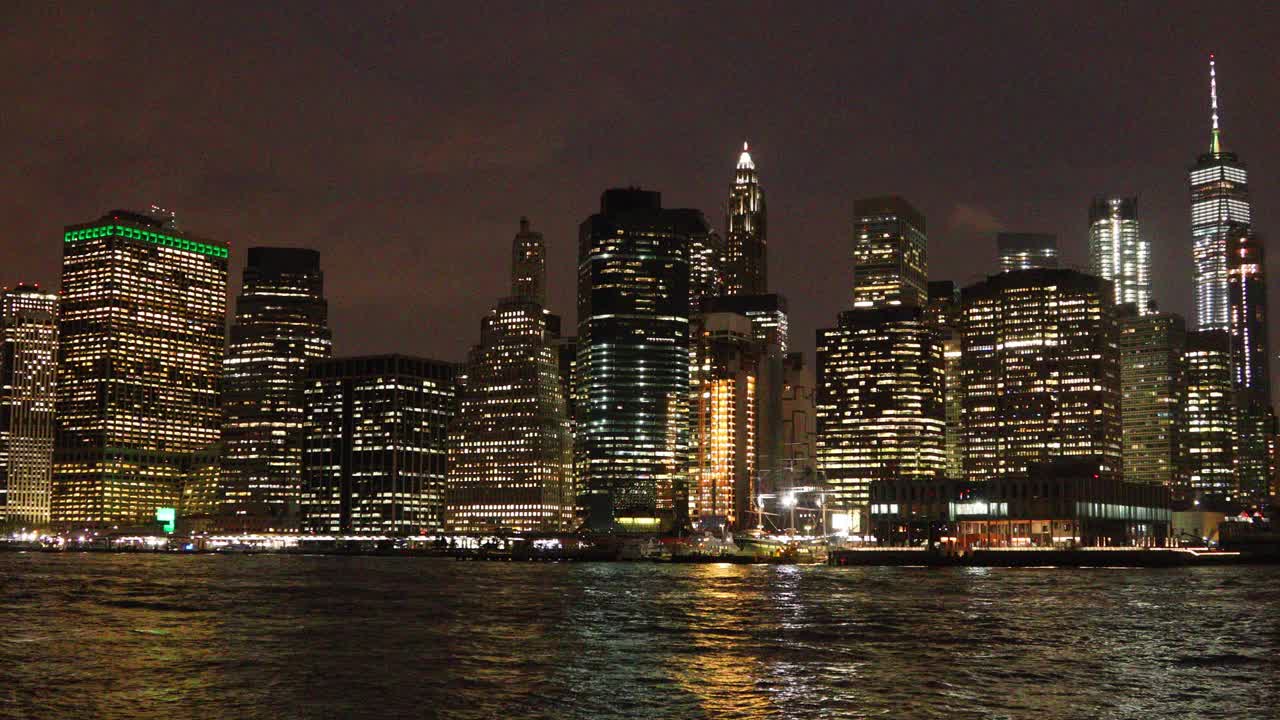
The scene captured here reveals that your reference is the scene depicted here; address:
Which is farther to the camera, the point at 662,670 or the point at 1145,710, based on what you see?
the point at 662,670

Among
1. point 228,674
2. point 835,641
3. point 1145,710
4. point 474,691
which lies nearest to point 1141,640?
point 835,641

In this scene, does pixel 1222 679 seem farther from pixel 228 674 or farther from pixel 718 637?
pixel 228 674

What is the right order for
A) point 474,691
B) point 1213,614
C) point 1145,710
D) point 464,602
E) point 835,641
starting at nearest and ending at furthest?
1. point 1145,710
2. point 474,691
3. point 835,641
4. point 1213,614
5. point 464,602

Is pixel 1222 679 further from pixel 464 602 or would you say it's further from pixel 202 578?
pixel 202 578

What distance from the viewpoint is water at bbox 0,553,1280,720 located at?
61.9 m

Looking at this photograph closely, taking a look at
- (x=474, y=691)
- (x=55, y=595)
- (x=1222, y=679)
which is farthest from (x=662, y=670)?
(x=55, y=595)

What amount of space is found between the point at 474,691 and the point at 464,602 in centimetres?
6748

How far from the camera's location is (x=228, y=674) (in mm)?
71250

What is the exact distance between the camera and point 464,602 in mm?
132625

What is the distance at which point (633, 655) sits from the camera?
81938mm

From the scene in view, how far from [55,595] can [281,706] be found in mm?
89881

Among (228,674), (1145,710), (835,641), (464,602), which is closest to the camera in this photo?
(1145,710)

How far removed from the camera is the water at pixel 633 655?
61938 millimetres

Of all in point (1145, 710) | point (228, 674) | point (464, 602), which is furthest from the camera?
point (464, 602)
